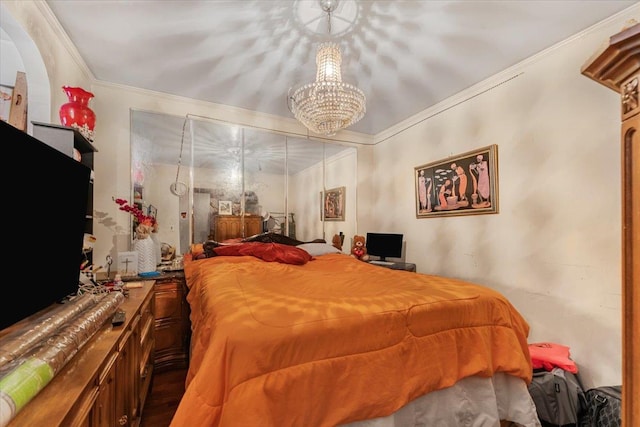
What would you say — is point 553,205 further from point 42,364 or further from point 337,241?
point 42,364

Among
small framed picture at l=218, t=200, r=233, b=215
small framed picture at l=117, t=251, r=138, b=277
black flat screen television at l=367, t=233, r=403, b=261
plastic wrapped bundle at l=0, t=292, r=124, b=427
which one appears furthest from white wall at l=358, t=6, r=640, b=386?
small framed picture at l=117, t=251, r=138, b=277

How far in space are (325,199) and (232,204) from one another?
1.43 meters

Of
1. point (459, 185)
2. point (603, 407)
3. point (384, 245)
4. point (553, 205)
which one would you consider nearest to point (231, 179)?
point (384, 245)

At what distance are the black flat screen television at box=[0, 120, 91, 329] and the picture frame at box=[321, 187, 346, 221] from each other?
3.16m

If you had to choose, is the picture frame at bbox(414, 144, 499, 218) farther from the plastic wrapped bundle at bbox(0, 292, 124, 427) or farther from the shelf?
the shelf

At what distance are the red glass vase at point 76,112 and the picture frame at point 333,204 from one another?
9.58 feet

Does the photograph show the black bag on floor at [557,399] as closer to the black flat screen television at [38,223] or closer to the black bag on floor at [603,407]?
the black bag on floor at [603,407]

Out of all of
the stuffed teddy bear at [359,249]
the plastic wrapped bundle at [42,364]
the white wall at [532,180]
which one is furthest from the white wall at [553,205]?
the plastic wrapped bundle at [42,364]

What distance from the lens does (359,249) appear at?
3992mm

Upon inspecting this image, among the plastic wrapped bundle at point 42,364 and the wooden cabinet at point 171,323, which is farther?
the wooden cabinet at point 171,323

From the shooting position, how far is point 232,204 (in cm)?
354

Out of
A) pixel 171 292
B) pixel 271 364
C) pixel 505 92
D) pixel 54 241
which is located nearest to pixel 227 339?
pixel 271 364

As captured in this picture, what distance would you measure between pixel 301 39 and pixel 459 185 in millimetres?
2238

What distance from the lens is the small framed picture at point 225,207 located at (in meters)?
3.46
